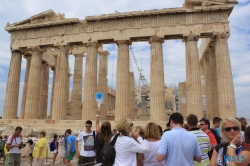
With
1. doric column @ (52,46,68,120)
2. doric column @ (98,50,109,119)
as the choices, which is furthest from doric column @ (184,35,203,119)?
doric column @ (52,46,68,120)

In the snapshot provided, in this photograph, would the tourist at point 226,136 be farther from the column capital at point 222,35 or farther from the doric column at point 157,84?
the column capital at point 222,35

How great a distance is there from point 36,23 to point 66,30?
13.8 feet

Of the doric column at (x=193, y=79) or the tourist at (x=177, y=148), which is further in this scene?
the doric column at (x=193, y=79)

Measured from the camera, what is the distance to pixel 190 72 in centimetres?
2242

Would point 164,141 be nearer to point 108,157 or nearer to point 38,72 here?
point 108,157

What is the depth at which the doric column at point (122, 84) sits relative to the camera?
22.6 meters

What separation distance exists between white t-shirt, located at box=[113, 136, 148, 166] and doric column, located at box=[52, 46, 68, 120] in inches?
818

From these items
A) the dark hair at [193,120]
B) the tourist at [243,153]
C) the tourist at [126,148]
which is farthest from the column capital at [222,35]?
the tourist at [243,153]

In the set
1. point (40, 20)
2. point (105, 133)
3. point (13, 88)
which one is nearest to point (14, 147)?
point (105, 133)

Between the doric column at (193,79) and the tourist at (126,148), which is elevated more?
the doric column at (193,79)

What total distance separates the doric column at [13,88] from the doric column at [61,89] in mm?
5993

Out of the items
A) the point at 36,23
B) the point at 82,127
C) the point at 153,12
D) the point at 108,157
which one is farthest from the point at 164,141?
the point at 36,23

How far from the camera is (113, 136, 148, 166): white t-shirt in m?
4.45

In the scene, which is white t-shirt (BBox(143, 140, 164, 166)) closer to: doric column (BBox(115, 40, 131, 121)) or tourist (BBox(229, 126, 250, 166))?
tourist (BBox(229, 126, 250, 166))
